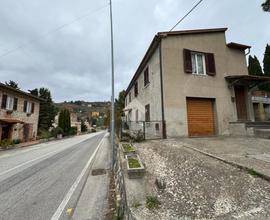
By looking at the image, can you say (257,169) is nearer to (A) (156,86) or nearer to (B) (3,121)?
(A) (156,86)

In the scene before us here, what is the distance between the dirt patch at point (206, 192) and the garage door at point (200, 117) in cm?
648

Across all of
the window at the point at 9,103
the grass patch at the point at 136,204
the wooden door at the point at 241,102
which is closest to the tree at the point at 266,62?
the wooden door at the point at 241,102

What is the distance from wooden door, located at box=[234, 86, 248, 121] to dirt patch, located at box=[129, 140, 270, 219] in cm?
975

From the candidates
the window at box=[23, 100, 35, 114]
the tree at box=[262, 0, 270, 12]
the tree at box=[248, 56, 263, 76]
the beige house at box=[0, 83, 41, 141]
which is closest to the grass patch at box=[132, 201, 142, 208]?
the tree at box=[262, 0, 270, 12]

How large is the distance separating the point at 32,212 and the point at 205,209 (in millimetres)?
3296

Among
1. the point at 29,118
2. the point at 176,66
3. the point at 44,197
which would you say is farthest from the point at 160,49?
the point at 29,118

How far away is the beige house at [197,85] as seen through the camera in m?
10.6

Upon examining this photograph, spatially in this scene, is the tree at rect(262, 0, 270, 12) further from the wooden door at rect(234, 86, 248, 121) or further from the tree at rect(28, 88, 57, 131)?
the tree at rect(28, 88, 57, 131)

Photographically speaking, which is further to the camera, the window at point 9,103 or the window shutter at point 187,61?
the window at point 9,103

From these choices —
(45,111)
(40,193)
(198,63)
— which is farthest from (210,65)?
(45,111)

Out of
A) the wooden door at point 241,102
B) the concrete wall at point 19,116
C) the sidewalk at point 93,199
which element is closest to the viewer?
the sidewalk at point 93,199

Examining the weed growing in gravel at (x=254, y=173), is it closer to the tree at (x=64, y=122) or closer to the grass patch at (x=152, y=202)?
the grass patch at (x=152, y=202)

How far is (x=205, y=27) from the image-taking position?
12367mm

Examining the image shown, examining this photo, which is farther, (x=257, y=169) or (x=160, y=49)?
(x=160, y=49)
